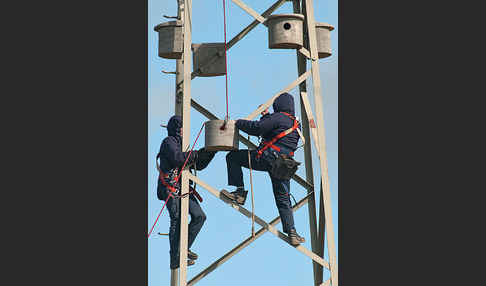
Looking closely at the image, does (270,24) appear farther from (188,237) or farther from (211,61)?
(188,237)

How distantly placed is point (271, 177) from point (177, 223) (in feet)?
5.40

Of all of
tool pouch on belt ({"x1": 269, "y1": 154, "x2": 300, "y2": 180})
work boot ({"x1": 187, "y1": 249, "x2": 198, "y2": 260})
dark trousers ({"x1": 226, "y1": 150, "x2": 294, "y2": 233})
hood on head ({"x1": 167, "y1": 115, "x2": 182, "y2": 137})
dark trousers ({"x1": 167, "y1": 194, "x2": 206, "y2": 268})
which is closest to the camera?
tool pouch on belt ({"x1": 269, "y1": 154, "x2": 300, "y2": 180})

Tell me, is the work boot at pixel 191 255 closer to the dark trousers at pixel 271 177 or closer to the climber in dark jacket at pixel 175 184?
the climber in dark jacket at pixel 175 184

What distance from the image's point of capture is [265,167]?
20.3 metres

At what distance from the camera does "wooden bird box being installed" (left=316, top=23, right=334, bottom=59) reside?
2139cm

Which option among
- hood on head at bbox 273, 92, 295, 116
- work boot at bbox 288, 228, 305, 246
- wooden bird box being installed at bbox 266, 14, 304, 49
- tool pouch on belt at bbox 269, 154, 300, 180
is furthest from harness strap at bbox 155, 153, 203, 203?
wooden bird box being installed at bbox 266, 14, 304, 49

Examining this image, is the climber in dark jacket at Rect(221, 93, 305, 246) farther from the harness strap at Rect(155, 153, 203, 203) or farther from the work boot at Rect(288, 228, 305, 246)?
the harness strap at Rect(155, 153, 203, 203)

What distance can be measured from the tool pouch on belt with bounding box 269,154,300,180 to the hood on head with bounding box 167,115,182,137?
162 centimetres

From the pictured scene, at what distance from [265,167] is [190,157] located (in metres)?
1.11

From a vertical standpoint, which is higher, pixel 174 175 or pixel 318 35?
pixel 318 35

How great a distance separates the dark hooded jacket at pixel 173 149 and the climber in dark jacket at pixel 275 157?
667 millimetres

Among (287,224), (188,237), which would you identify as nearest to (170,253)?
(188,237)

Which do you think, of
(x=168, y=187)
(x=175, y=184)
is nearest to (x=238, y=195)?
(x=175, y=184)

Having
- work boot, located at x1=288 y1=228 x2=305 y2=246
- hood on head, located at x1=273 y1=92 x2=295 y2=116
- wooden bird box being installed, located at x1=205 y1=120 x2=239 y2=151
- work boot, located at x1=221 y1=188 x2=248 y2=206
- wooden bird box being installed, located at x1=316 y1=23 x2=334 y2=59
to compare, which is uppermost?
wooden bird box being installed, located at x1=316 y1=23 x2=334 y2=59
